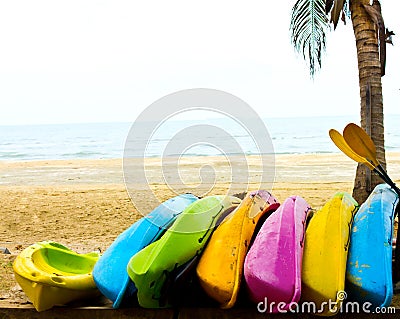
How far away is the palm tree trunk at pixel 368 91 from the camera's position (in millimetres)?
6406

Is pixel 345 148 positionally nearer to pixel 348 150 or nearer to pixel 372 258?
pixel 348 150

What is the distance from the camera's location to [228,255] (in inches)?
86.7

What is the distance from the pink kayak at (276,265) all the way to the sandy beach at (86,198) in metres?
0.52

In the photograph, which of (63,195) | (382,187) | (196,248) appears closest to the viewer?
(196,248)

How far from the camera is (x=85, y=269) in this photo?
292cm

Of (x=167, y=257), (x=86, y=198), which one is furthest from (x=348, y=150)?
(x=86, y=198)

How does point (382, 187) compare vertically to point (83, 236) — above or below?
above

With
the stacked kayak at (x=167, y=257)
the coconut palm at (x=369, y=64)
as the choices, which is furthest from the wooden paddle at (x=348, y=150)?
the coconut palm at (x=369, y=64)

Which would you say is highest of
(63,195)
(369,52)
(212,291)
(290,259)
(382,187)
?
(369,52)

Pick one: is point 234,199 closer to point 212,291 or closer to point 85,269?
point 212,291

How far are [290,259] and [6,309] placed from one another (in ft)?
4.07

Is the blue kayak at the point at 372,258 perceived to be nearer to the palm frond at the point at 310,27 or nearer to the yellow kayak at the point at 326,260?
the yellow kayak at the point at 326,260

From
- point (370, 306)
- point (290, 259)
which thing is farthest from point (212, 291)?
point (370, 306)

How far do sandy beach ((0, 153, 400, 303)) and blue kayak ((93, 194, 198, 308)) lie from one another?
104 mm
